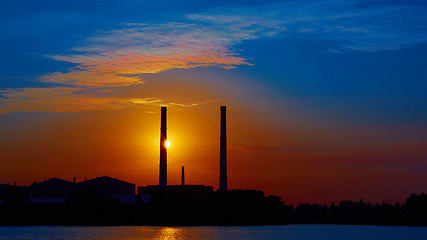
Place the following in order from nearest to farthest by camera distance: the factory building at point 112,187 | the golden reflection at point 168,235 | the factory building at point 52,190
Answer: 1. the golden reflection at point 168,235
2. the factory building at point 52,190
3. the factory building at point 112,187

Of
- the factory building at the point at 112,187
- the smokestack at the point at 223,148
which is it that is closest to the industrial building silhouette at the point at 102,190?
the factory building at the point at 112,187

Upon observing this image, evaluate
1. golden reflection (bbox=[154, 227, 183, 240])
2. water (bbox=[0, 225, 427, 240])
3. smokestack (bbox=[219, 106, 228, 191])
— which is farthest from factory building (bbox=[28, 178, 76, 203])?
smokestack (bbox=[219, 106, 228, 191])

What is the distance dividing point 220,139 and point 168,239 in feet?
90.3

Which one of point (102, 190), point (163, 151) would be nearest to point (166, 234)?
point (163, 151)

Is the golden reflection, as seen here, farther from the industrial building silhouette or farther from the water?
the industrial building silhouette

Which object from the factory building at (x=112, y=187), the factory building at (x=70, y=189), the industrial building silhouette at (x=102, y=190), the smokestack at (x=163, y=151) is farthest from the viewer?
the factory building at (x=112, y=187)

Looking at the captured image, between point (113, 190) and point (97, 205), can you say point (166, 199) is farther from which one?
point (113, 190)

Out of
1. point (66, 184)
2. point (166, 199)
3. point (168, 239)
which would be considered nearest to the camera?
point (168, 239)

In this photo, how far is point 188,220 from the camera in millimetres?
145625

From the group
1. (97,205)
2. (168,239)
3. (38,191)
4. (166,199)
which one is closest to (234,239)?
(168,239)

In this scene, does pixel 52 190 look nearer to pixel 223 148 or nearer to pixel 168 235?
pixel 223 148

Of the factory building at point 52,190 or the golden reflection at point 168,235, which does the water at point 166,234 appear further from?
the factory building at point 52,190

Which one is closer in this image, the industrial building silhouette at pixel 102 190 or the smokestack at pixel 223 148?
the smokestack at pixel 223 148

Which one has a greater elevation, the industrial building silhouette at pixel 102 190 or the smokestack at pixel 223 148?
the smokestack at pixel 223 148
